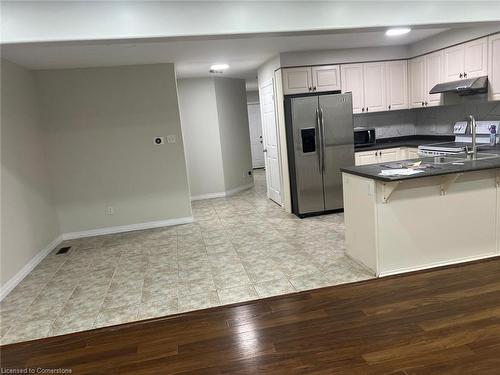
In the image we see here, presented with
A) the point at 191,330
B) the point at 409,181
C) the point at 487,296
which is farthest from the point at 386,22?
the point at 191,330

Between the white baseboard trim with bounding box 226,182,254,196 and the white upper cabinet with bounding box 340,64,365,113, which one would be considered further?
the white baseboard trim with bounding box 226,182,254,196

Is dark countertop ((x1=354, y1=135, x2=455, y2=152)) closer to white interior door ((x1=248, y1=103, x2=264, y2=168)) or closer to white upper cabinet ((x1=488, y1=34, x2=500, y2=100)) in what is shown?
white upper cabinet ((x1=488, y1=34, x2=500, y2=100))

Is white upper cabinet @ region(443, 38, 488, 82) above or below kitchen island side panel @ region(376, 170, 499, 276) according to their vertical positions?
above

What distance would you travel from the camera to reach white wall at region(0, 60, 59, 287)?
12.3 ft

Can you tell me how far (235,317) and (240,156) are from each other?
5.34 meters

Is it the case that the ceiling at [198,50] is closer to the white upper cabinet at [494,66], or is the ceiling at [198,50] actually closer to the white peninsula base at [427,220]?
the white upper cabinet at [494,66]

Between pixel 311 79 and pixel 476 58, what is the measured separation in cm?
199

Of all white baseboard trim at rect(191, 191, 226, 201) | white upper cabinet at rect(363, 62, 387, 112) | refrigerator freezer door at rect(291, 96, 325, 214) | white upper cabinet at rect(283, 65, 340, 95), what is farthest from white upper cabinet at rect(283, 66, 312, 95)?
white baseboard trim at rect(191, 191, 226, 201)

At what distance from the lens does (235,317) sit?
2723mm

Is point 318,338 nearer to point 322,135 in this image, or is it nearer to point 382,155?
point 322,135

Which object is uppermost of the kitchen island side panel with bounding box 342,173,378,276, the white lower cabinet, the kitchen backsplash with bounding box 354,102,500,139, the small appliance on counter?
the kitchen backsplash with bounding box 354,102,500,139

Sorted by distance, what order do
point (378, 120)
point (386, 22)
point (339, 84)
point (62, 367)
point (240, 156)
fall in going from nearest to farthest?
point (62, 367)
point (386, 22)
point (339, 84)
point (378, 120)
point (240, 156)

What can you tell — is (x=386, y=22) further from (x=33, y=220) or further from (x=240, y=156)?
(x=240, y=156)

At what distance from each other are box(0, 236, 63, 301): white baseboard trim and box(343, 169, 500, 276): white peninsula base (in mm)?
3363
